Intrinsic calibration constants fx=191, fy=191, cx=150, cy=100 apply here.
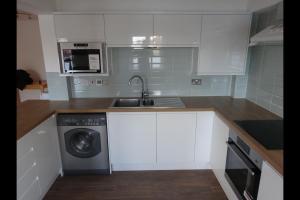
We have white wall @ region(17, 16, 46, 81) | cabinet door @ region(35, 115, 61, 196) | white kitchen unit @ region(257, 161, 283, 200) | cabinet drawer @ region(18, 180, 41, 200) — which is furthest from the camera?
white wall @ region(17, 16, 46, 81)

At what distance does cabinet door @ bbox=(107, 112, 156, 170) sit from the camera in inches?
88.7

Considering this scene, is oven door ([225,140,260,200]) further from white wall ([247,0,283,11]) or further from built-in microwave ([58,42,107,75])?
built-in microwave ([58,42,107,75])

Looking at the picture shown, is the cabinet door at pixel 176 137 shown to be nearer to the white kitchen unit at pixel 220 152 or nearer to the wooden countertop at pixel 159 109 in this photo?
the wooden countertop at pixel 159 109

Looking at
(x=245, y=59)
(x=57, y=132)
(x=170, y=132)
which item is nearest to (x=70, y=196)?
(x=57, y=132)

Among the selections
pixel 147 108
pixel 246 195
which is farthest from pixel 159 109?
pixel 246 195

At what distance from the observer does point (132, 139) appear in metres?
2.32

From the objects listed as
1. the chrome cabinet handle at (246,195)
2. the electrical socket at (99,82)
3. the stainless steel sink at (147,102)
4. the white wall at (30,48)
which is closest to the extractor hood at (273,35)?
the stainless steel sink at (147,102)

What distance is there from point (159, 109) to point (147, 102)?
1.41ft

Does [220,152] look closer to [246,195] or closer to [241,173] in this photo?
[241,173]

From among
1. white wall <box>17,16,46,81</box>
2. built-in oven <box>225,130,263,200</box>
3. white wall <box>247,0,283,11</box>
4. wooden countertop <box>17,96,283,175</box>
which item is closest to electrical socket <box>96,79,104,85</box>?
wooden countertop <box>17,96,283,175</box>

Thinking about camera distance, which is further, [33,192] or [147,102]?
[147,102]
